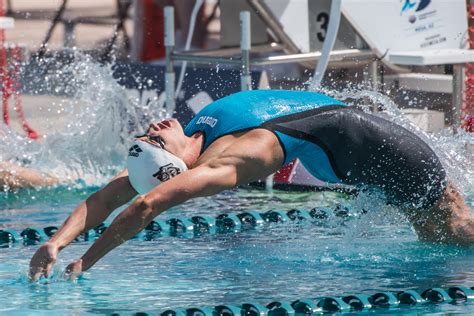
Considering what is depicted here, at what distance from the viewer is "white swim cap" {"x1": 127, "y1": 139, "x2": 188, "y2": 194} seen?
175 inches

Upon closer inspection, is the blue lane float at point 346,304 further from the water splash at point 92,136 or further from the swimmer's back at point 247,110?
the water splash at point 92,136

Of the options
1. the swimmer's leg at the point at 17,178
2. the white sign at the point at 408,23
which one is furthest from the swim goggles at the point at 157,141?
the white sign at the point at 408,23

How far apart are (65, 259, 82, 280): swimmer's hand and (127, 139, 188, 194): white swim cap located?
392 millimetres

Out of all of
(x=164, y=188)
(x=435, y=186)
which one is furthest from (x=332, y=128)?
(x=164, y=188)

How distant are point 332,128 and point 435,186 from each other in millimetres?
553

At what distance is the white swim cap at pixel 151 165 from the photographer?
4.46m

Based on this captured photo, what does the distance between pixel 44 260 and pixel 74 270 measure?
0.12 metres

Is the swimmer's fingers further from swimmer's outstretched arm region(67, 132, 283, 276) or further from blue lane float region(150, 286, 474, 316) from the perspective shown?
blue lane float region(150, 286, 474, 316)

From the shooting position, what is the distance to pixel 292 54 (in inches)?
286

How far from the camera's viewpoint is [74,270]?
446cm

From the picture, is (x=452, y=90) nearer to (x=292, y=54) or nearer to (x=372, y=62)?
(x=372, y=62)

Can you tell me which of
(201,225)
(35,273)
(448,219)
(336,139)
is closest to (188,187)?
(35,273)

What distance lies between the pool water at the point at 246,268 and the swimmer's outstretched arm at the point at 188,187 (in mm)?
213

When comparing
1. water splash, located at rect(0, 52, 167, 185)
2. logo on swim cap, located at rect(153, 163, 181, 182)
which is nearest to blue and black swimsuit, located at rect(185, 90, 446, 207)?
logo on swim cap, located at rect(153, 163, 181, 182)
